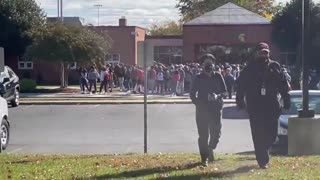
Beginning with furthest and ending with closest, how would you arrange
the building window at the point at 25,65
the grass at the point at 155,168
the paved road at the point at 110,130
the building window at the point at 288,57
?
the building window at the point at 25,65, the building window at the point at 288,57, the paved road at the point at 110,130, the grass at the point at 155,168

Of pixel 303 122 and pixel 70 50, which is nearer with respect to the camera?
pixel 303 122

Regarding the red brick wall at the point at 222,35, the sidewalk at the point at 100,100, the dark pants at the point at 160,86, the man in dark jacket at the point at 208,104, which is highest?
the red brick wall at the point at 222,35

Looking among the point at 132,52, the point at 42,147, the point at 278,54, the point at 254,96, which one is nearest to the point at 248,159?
the point at 254,96

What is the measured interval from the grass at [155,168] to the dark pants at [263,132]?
21cm

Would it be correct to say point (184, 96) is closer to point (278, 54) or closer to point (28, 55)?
point (28, 55)

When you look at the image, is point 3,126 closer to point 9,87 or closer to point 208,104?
point 208,104

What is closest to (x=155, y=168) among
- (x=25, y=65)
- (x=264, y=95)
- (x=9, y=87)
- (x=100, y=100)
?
(x=264, y=95)

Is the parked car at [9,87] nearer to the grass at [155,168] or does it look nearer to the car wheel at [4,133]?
the car wheel at [4,133]

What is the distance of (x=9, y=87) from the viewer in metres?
31.0

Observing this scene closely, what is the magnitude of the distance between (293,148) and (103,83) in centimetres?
3115

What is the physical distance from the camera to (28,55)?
4503 cm

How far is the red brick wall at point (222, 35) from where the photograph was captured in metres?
51.8

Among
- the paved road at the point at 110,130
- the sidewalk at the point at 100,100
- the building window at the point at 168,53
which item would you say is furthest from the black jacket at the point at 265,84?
the building window at the point at 168,53

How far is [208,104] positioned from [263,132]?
1.17m
